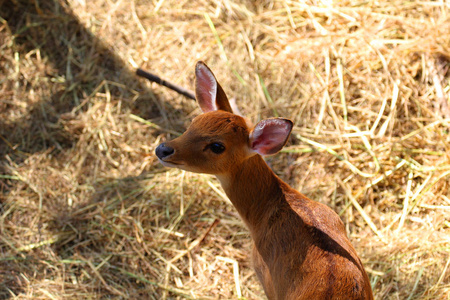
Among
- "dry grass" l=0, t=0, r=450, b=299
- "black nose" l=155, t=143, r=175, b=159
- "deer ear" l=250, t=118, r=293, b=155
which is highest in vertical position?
"deer ear" l=250, t=118, r=293, b=155

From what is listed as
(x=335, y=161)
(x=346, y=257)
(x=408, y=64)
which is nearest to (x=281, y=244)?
(x=346, y=257)

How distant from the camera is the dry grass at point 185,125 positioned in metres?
4.88

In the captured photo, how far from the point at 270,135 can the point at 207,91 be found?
0.76m

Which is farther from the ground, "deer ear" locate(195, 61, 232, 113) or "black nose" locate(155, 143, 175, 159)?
"deer ear" locate(195, 61, 232, 113)

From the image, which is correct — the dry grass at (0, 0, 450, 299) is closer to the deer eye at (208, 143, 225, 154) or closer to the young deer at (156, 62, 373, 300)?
the young deer at (156, 62, 373, 300)

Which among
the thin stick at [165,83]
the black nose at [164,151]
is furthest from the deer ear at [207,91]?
the thin stick at [165,83]

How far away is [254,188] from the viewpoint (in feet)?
12.8

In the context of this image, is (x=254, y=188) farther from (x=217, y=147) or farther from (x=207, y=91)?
(x=207, y=91)

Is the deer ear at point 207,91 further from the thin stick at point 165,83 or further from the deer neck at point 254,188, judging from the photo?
the thin stick at point 165,83

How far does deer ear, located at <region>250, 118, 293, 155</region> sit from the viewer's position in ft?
11.0

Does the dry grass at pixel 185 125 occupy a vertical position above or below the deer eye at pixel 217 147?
below

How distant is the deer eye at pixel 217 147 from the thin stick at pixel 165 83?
Answer: 234 cm

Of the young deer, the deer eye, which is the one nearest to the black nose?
the young deer

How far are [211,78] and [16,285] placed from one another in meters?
2.98
